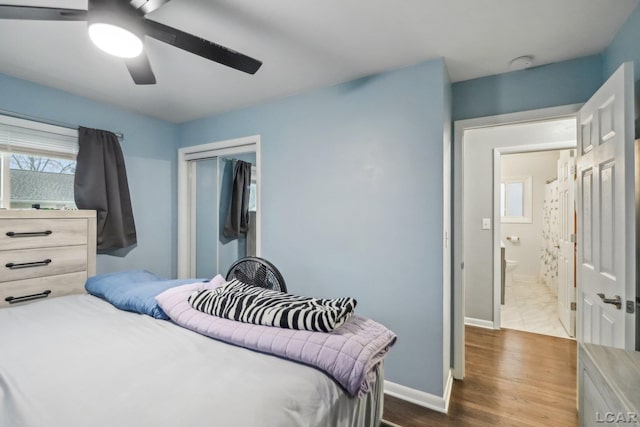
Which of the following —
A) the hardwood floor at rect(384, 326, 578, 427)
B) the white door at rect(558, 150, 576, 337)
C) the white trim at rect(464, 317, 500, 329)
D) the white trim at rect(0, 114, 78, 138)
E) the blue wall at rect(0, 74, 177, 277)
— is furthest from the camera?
the white trim at rect(464, 317, 500, 329)

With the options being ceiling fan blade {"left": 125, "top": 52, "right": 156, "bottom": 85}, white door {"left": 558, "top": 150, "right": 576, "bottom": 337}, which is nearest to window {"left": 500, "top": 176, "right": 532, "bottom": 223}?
white door {"left": 558, "top": 150, "right": 576, "bottom": 337}

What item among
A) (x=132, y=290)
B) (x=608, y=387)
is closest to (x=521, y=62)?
(x=608, y=387)

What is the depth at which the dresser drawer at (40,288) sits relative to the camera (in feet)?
6.31

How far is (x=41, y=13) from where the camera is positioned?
1.23 metres

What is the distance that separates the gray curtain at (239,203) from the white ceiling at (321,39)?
868 millimetres

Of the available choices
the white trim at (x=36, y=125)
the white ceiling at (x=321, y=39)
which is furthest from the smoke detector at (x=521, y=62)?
the white trim at (x=36, y=125)

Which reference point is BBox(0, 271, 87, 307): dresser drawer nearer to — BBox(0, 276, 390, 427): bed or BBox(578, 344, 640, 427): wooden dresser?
BBox(0, 276, 390, 427): bed

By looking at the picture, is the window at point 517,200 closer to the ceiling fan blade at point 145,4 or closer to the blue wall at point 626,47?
the blue wall at point 626,47

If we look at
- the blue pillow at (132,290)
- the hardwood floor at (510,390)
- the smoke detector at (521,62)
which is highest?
the smoke detector at (521,62)

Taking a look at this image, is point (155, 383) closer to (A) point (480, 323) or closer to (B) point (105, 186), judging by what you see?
(B) point (105, 186)

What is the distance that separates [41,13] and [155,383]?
1551 millimetres

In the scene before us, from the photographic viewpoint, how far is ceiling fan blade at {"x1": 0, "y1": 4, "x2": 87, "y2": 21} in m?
1.20

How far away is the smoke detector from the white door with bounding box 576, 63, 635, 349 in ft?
1.56

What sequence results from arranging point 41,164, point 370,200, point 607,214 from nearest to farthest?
point 607,214 → point 370,200 → point 41,164
